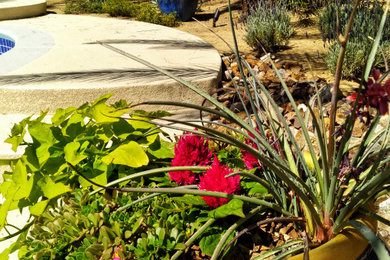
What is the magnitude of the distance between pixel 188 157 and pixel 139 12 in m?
6.58

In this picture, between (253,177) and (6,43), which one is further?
(6,43)

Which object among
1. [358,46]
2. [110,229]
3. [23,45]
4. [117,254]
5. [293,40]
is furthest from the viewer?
[293,40]

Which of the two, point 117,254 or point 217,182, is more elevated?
point 217,182

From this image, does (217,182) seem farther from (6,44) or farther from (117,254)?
(6,44)

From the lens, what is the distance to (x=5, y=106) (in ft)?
12.9

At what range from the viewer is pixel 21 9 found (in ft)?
23.2

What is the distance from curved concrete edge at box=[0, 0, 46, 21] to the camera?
22.8 ft

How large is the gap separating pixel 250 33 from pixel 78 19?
107 inches

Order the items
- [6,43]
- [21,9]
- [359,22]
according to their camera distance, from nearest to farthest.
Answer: [359,22] → [6,43] → [21,9]

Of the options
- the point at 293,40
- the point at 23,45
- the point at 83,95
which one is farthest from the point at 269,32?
the point at 23,45

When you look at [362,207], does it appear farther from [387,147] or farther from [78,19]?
[78,19]

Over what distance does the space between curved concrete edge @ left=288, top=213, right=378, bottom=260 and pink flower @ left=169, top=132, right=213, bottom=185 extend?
1.89ft

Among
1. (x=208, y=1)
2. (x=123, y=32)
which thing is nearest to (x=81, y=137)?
(x=123, y=32)

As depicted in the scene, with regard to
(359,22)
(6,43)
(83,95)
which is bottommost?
(83,95)
